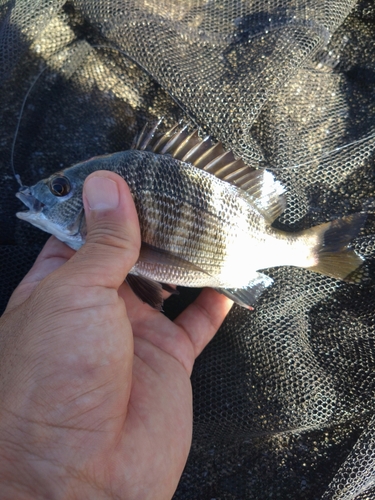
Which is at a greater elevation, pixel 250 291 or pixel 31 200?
pixel 31 200

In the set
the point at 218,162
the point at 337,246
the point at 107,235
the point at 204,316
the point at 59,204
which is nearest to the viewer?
the point at 107,235

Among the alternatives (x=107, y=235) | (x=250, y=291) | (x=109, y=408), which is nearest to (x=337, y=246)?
(x=250, y=291)

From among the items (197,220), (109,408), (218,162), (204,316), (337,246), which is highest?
(218,162)

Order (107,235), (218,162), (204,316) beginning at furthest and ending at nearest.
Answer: (204,316)
(218,162)
(107,235)

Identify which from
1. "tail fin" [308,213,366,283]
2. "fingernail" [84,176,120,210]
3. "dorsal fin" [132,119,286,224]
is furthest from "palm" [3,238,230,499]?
"tail fin" [308,213,366,283]

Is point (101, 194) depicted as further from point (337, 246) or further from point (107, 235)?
point (337, 246)

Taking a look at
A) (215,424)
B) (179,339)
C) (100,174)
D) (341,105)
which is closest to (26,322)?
(100,174)

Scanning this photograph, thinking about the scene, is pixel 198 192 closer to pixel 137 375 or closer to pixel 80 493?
pixel 137 375
